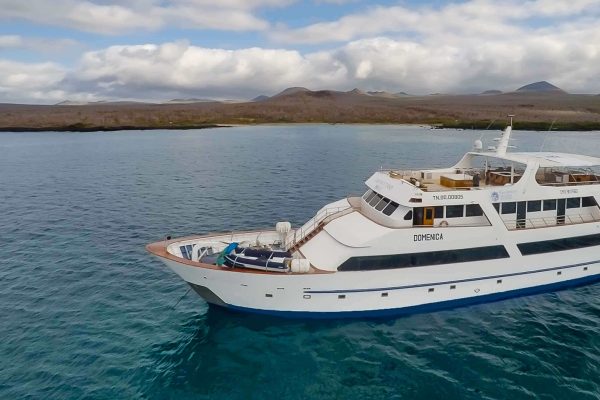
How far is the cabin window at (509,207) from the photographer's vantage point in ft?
61.4

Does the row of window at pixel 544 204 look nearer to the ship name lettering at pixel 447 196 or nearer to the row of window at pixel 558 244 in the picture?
the row of window at pixel 558 244

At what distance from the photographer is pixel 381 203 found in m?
18.7

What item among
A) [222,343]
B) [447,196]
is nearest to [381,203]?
[447,196]

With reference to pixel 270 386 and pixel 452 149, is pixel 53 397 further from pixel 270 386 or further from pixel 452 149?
pixel 452 149

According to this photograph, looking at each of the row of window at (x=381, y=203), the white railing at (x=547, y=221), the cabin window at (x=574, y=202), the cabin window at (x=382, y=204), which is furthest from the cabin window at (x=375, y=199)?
the cabin window at (x=574, y=202)

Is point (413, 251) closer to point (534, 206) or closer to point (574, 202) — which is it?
point (534, 206)

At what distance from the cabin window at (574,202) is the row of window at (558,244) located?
5.11ft

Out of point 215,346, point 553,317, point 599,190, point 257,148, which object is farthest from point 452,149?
point 215,346

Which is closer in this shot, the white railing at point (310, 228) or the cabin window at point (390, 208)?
the cabin window at point (390, 208)

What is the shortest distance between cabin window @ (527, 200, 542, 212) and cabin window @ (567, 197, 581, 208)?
5.83ft

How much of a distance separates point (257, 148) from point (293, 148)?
752 cm

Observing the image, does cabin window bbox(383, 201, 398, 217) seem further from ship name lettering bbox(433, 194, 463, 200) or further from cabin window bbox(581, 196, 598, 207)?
cabin window bbox(581, 196, 598, 207)

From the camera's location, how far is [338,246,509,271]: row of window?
646 inches

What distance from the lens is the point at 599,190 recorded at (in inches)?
800
